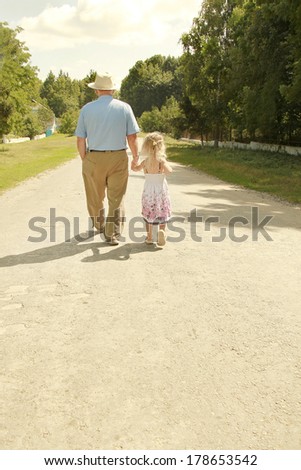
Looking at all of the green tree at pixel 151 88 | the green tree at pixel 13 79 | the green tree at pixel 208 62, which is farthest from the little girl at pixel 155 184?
the green tree at pixel 151 88

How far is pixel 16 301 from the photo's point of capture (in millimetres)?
4188

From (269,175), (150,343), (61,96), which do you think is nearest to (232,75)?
(269,175)

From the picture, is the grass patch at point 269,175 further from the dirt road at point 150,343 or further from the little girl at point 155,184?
the dirt road at point 150,343

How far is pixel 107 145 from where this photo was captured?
611 centimetres

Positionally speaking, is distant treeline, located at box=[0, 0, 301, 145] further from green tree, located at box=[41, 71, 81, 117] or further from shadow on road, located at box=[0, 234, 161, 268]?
green tree, located at box=[41, 71, 81, 117]

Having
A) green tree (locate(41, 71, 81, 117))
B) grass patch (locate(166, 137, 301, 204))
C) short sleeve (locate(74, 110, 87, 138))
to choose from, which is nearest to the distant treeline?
grass patch (locate(166, 137, 301, 204))

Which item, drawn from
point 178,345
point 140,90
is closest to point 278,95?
point 178,345

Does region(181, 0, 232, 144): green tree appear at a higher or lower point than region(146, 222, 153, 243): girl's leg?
higher

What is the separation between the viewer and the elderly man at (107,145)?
600 cm

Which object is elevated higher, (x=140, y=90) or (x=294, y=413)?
(x=140, y=90)

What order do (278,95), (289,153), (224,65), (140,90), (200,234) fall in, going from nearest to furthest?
(200,234) → (278,95) → (289,153) → (224,65) → (140,90)

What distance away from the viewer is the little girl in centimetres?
609
